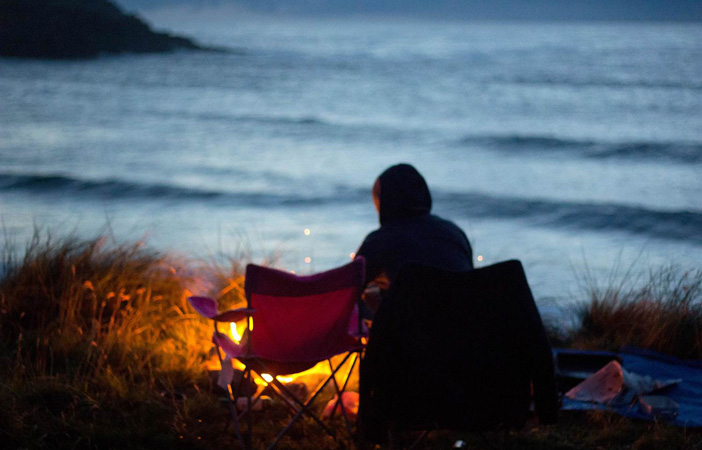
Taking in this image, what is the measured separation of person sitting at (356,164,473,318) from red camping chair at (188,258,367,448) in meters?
0.22

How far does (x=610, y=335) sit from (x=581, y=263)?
10.8ft

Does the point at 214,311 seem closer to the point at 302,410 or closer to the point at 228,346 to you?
the point at 228,346

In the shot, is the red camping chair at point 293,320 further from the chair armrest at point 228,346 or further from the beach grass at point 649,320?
the beach grass at point 649,320

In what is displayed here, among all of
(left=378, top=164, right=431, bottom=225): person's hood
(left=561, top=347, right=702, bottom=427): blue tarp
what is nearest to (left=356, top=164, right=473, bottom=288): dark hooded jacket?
(left=378, top=164, right=431, bottom=225): person's hood

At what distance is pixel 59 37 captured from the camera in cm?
3009

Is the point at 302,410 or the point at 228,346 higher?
the point at 228,346

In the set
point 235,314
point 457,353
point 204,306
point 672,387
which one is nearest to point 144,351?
point 204,306

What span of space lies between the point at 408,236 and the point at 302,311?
0.63 m

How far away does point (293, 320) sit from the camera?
2.66m

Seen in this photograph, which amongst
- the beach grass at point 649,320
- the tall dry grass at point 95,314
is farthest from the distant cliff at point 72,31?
the beach grass at point 649,320

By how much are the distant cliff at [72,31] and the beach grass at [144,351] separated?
2736 cm

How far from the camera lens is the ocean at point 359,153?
8531mm

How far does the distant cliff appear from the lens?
95.3ft

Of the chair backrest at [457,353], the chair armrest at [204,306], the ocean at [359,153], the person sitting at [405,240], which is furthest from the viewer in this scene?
the ocean at [359,153]
